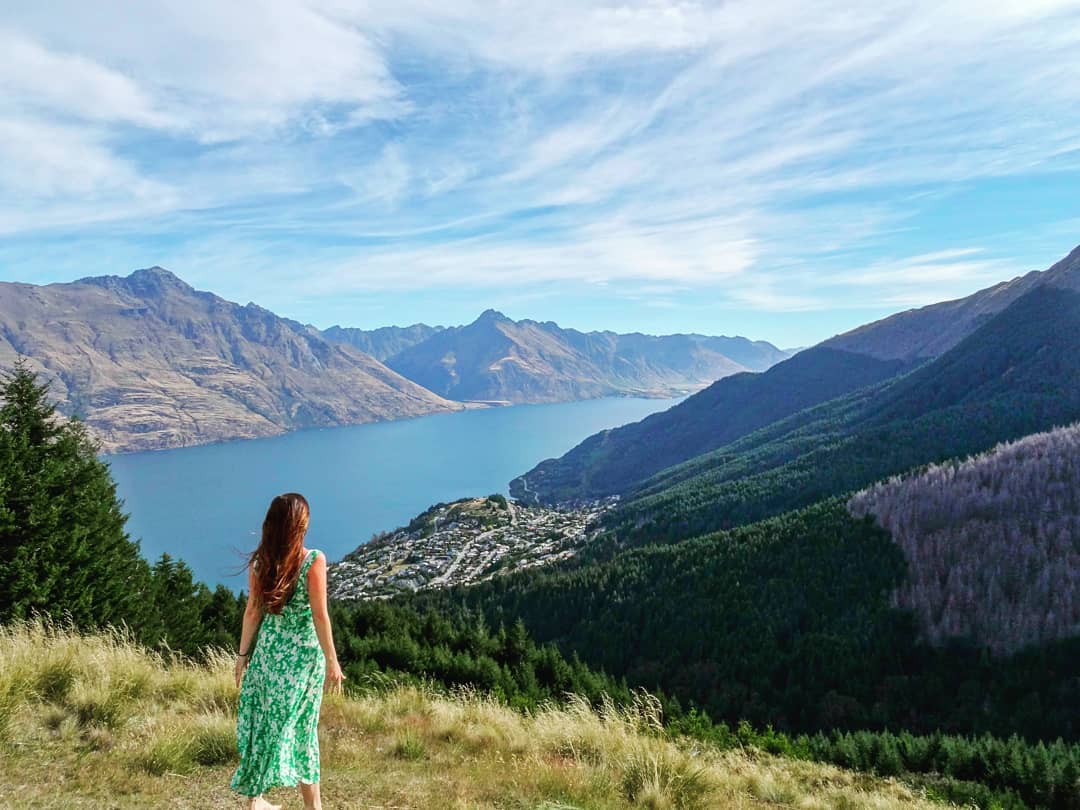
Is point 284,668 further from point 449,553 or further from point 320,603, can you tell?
point 449,553

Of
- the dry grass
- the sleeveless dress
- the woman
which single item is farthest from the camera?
the dry grass

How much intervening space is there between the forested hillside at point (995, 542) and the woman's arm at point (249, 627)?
324ft

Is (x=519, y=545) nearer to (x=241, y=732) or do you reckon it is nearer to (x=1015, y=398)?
(x=1015, y=398)

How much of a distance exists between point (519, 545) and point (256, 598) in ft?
551

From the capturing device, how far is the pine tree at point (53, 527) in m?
16.7

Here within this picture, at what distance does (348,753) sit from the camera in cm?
907

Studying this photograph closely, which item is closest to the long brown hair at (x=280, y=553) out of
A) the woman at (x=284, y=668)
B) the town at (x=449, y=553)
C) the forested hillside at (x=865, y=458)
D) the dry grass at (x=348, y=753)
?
the woman at (x=284, y=668)

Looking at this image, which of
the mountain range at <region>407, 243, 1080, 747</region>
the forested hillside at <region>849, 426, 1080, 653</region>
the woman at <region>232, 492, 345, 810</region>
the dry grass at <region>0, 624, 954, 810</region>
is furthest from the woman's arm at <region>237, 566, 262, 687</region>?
the forested hillside at <region>849, 426, 1080, 653</region>

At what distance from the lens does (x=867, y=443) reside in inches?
7249

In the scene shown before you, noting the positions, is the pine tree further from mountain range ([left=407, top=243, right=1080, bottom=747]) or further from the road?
the road

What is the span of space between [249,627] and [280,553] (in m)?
1.02

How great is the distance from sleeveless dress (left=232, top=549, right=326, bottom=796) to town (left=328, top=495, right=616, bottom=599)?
117477mm

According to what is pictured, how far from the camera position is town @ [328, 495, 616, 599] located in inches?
5325

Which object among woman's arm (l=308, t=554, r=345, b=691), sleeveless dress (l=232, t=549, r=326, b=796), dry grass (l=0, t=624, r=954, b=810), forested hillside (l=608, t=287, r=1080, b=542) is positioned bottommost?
forested hillside (l=608, t=287, r=1080, b=542)
